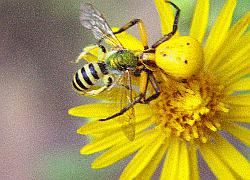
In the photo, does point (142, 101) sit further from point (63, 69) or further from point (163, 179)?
point (63, 69)

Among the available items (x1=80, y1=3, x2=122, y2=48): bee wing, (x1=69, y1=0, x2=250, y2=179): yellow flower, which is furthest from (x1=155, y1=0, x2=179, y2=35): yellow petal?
(x1=80, y1=3, x2=122, y2=48): bee wing

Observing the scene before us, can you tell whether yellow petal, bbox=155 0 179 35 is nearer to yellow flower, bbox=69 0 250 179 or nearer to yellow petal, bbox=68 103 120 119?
yellow flower, bbox=69 0 250 179

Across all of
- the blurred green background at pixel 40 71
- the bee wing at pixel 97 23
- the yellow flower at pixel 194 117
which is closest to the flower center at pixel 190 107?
the yellow flower at pixel 194 117

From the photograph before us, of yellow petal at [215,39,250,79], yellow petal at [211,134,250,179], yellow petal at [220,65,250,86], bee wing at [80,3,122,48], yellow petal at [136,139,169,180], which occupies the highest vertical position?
bee wing at [80,3,122,48]

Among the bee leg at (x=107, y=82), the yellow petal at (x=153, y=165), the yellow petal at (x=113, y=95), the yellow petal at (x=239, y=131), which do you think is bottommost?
the yellow petal at (x=239, y=131)

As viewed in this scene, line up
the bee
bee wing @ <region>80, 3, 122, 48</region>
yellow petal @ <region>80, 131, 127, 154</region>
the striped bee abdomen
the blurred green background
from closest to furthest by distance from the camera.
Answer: the bee → the striped bee abdomen → yellow petal @ <region>80, 131, 127, 154</region> → bee wing @ <region>80, 3, 122, 48</region> → the blurred green background

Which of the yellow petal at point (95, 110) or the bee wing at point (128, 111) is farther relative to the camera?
the yellow petal at point (95, 110)

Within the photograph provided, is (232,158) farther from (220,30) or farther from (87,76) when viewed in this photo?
(87,76)

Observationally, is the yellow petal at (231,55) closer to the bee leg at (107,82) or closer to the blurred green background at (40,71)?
the bee leg at (107,82)
